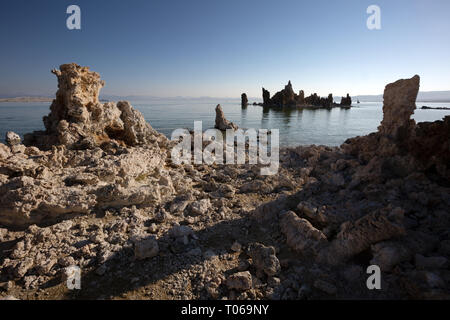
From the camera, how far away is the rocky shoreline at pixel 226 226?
3641 millimetres

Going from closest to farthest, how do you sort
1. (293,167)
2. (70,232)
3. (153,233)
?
1. (70,232)
2. (153,233)
3. (293,167)

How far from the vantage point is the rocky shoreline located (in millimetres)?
3641

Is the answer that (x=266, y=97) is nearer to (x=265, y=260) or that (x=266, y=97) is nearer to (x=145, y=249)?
(x=265, y=260)

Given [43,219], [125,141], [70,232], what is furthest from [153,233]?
[125,141]

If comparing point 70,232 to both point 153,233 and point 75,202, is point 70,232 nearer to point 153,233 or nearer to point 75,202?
point 75,202

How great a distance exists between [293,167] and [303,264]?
7.60 m

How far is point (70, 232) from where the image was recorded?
474cm

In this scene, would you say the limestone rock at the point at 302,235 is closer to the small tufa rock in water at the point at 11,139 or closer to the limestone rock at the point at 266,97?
the small tufa rock in water at the point at 11,139

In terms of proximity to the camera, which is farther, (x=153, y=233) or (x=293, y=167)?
(x=293, y=167)

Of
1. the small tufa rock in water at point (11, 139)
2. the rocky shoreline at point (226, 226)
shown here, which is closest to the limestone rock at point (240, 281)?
the rocky shoreline at point (226, 226)

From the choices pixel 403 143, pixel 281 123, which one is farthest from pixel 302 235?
pixel 281 123

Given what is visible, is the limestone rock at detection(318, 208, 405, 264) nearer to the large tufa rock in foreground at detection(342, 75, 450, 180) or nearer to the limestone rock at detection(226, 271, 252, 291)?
the limestone rock at detection(226, 271, 252, 291)

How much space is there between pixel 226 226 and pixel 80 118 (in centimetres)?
675

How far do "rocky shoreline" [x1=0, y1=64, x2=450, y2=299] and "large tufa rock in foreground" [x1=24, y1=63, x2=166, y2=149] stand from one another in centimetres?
13
